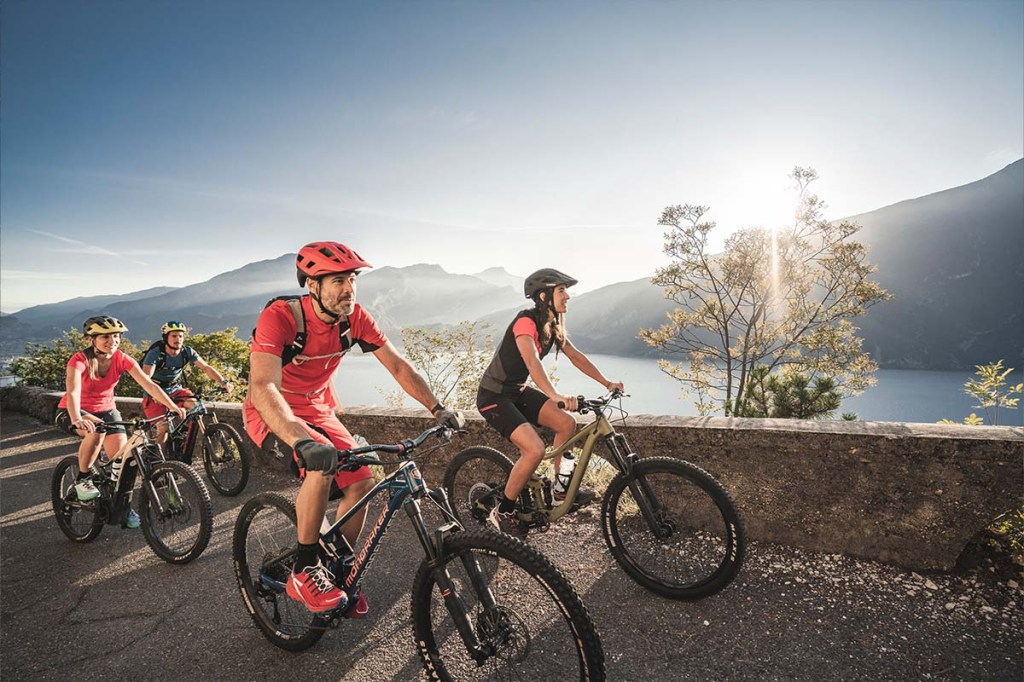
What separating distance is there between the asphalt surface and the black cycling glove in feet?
4.96

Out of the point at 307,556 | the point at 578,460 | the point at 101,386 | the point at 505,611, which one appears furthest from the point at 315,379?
the point at 101,386

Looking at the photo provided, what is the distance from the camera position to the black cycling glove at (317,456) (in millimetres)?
2010

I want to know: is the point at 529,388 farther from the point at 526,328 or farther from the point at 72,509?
the point at 72,509

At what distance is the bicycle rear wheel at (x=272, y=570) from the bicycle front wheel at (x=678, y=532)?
2.13 metres

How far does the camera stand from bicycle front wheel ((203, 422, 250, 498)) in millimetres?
6207

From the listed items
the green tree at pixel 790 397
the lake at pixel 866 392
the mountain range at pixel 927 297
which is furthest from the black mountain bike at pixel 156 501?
the mountain range at pixel 927 297

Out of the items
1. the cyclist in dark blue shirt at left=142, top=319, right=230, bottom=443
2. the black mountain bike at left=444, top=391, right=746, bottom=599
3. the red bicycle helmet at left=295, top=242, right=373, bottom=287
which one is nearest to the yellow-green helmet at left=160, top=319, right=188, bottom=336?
the cyclist in dark blue shirt at left=142, top=319, right=230, bottom=443

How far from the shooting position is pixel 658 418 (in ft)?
14.4

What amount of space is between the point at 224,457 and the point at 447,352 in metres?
8.77

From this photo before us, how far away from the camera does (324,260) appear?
2.71 meters

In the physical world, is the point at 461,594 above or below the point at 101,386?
below

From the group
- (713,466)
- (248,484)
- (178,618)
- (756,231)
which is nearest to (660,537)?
(713,466)

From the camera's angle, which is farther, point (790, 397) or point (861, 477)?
point (790, 397)

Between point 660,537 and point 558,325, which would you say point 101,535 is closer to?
point 558,325
